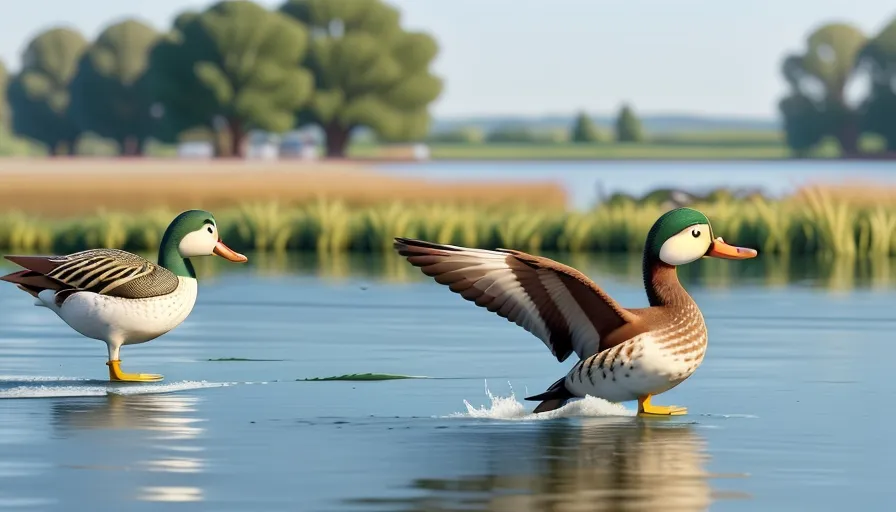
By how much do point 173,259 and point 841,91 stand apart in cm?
12966

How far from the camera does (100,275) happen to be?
1214 cm

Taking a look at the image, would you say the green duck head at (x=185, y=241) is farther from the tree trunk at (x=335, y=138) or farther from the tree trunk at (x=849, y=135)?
the tree trunk at (x=849, y=135)

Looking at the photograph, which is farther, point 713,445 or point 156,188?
point 156,188

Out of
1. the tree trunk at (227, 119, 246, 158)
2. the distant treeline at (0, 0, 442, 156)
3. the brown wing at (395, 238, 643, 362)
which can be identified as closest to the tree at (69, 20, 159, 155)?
the distant treeline at (0, 0, 442, 156)

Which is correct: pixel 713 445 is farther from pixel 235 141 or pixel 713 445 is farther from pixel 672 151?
pixel 672 151

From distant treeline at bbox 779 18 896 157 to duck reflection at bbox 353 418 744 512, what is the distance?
4817 inches

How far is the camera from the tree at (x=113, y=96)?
11988 centimetres

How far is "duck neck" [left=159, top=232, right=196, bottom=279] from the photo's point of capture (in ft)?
40.5

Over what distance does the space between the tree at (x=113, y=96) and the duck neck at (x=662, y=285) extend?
107810 mm

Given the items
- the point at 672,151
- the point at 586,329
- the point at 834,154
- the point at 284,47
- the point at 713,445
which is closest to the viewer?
the point at 713,445

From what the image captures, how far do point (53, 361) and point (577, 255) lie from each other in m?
15.5

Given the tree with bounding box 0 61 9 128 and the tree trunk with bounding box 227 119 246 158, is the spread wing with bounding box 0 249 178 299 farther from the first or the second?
→ the tree with bounding box 0 61 9 128

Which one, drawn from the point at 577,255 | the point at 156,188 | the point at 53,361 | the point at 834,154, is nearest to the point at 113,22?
the point at 834,154

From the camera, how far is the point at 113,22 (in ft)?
424
